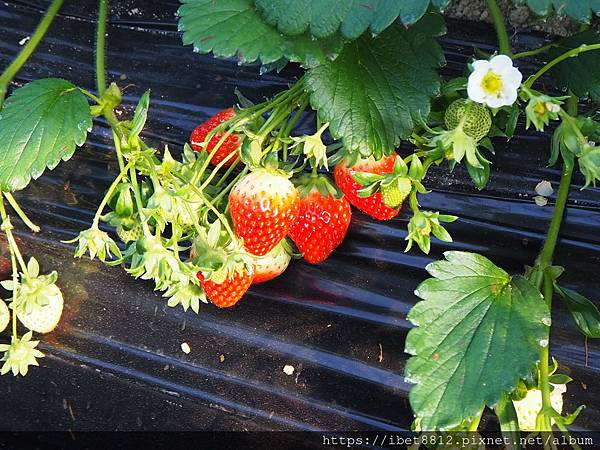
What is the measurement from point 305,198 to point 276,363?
0.22m

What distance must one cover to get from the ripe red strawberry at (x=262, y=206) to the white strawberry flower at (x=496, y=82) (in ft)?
0.77

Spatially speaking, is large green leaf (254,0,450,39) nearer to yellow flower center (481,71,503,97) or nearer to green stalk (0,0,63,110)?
yellow flower center (481,71,503,97)

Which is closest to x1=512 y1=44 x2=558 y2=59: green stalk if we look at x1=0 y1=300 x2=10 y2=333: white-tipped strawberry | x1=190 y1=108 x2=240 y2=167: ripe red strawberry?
x1=190 y1=108 x2=240 y2=167: ripe red strawberry

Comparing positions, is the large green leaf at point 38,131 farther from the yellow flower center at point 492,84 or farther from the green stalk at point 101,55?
the yellow flower center at point 492,84

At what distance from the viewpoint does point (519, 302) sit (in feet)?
2.60

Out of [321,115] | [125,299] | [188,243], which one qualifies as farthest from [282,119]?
[125,299]

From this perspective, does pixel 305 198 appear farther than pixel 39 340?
No

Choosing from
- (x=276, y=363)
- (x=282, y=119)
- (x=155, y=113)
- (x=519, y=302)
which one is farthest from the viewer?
(x=155, y=113)

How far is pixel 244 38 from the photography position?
0.80 metres

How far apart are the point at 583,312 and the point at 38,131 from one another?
2.16 ft

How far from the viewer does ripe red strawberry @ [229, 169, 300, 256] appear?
33.7 inches

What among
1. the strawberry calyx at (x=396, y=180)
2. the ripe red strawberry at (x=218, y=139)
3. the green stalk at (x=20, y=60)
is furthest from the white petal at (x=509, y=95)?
the green stalk at (x=20, y=60)

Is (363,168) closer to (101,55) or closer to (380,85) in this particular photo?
(380,85)

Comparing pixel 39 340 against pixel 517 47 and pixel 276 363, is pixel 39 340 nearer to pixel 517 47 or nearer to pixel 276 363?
pixel 276 363
